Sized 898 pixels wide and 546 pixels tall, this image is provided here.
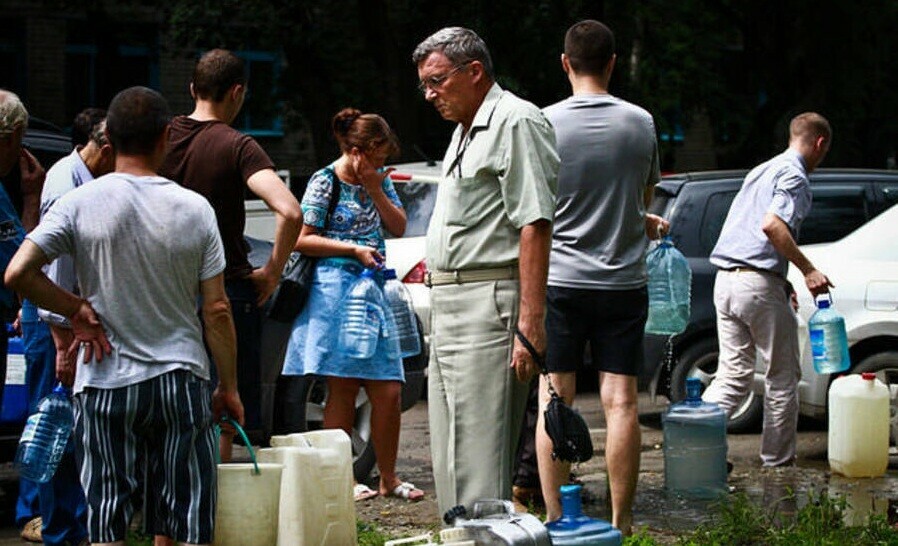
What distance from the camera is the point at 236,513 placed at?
243 inches

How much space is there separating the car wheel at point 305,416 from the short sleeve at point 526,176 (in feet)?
11.0

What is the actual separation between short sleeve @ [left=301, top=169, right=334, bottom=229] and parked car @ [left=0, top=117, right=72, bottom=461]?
1428 mm

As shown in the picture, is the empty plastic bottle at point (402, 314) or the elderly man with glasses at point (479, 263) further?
the empty plastic bottle at point (402, 314)

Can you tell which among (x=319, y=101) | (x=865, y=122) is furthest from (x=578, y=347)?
(x=865, y=122)

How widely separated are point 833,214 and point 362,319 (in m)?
4.95

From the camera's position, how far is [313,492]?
6.84 m

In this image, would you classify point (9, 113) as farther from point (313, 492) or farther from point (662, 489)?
point (662, 489)

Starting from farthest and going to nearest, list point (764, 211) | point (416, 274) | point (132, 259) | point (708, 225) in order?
point (416, 274) < point (708, 225) < point (764, 211) < point (132, 259)

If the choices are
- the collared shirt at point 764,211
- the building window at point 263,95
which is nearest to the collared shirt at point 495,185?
the collared shirt at point 764,211

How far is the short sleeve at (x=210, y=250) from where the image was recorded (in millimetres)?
5719

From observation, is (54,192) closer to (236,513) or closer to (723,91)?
(236,513)

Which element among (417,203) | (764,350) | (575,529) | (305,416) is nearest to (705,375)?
(764,350)

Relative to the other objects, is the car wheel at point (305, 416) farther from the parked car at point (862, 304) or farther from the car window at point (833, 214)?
the car window at point (833, 214)

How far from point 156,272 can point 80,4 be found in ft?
55.7
